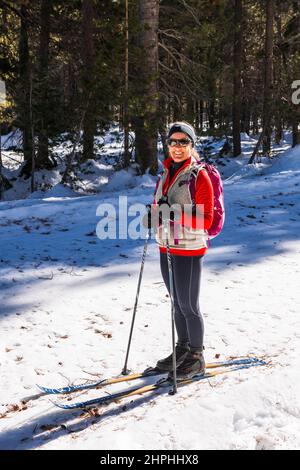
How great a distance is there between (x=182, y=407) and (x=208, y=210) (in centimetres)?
→ 164

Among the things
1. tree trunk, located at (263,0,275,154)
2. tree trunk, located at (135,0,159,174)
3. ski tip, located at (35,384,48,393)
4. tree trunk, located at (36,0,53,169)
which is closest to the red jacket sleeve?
ski tip, located at (35,384,48,393)

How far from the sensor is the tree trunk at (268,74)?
22031 mm

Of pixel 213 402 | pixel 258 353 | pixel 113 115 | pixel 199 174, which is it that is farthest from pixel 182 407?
pixel 113 115

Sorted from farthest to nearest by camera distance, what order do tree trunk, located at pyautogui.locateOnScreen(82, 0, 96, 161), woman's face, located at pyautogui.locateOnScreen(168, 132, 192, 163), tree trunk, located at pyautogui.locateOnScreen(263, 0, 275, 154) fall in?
tree trunk, located at pyautogui.locateOnScreen(263, 0, 275, 154) < tree trunk, located at pyautogui.locateOnScreen(82, 0, 96, 161) < woman's face, located at pyautogui.locateOnScreen(168, 132, 192, 163)

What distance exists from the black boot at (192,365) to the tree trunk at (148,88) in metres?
11.9

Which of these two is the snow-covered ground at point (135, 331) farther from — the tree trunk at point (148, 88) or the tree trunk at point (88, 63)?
the tree trunk at point (88, 63)

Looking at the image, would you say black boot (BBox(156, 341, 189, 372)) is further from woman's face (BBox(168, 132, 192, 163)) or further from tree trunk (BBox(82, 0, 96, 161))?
tree trunk (BBox(82, 0, 96, 161))

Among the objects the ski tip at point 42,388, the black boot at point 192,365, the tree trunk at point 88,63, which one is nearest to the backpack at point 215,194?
the black boot at point 192,365

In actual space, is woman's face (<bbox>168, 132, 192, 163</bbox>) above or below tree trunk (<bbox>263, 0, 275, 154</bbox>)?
below

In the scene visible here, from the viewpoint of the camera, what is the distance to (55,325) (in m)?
5.76

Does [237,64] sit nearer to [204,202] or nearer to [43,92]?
[43,92]

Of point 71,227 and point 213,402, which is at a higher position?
point 71,227

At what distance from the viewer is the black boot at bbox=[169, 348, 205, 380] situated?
14.8 ft

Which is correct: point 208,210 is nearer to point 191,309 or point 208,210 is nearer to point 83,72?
point 191,309
